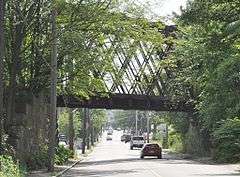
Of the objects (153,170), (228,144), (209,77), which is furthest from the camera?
(228,144)

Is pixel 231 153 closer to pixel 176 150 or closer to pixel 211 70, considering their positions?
pixel 211 70

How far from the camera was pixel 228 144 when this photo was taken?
47.3 metres

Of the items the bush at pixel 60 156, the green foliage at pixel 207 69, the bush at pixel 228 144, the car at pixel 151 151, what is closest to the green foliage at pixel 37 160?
the bush at pixel 60 156

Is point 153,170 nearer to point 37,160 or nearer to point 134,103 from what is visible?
point 37,160

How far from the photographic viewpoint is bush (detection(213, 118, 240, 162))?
43.4 meters

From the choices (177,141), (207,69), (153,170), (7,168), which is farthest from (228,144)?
(7,168)

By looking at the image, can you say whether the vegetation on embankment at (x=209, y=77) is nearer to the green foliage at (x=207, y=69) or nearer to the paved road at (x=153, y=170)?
the green foliage at (x=207, y=69)

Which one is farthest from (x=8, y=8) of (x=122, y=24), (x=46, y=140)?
(x=46, y=140)

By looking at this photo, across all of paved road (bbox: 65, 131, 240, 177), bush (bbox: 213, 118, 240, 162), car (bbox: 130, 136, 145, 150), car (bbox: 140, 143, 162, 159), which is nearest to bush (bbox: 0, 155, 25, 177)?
paved road (bbox: 65, 131, 240, 177)

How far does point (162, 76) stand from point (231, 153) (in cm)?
2394

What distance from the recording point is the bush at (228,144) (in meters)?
43.4

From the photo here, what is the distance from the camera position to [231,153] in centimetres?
4709

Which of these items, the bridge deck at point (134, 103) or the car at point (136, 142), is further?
the car at point (136, 142)

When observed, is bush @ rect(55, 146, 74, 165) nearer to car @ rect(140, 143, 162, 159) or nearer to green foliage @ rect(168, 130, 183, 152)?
car @ rect(140, 143, 162, 159)
